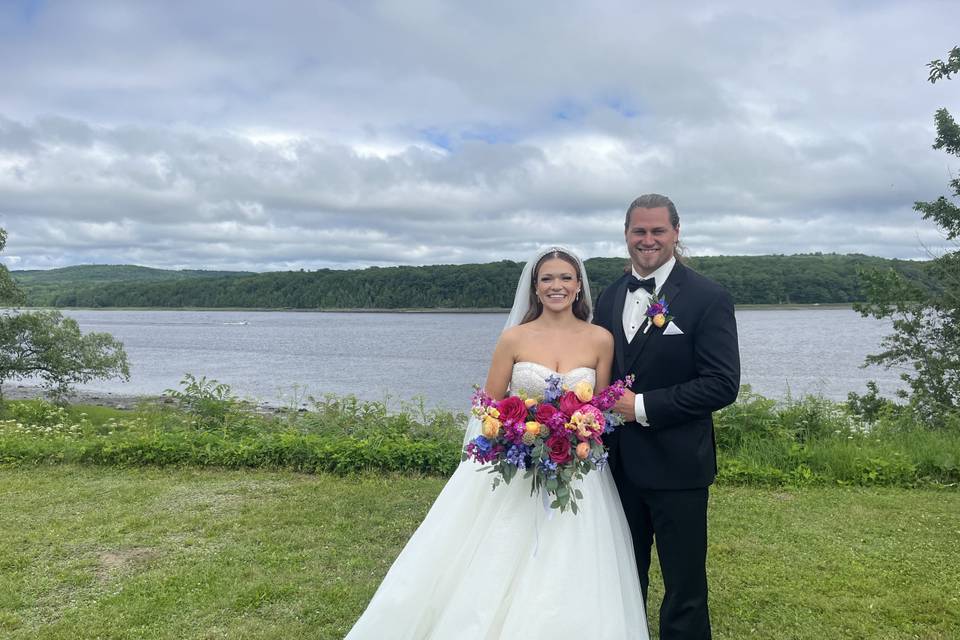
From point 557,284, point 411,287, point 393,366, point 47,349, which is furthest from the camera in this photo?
point 411,287

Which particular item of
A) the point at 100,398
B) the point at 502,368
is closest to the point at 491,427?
the point at 502,368

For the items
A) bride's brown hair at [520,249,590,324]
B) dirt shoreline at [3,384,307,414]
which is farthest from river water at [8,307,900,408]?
bride's brown hair at [520,249,590,324]

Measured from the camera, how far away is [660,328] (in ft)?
11.3

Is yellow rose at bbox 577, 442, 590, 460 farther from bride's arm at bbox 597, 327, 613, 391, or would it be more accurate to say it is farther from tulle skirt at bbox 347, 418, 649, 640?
bride's arm at bbox 597, 327, 613, 391

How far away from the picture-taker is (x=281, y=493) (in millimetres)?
7418

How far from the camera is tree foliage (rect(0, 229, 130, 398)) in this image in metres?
20.8

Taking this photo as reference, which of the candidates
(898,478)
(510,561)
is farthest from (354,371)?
(510,561)

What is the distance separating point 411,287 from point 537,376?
79528 mm

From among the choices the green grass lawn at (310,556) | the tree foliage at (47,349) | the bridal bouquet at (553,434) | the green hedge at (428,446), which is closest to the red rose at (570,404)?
the bridal bouquet at (553,434)

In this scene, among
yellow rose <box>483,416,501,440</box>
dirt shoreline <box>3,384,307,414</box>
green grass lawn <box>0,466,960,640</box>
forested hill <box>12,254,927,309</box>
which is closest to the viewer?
yellow rose <box>483,416,501,440</box>

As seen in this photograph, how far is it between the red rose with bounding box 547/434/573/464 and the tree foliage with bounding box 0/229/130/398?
22.2 m

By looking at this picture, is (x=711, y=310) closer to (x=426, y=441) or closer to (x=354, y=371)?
(x=426, y=441)

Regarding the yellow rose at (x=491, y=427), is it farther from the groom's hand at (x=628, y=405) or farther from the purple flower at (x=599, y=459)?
the groom's hand at (x=628, y=405)

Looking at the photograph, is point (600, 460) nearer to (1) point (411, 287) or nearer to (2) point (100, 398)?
(2) point (100, 398)
